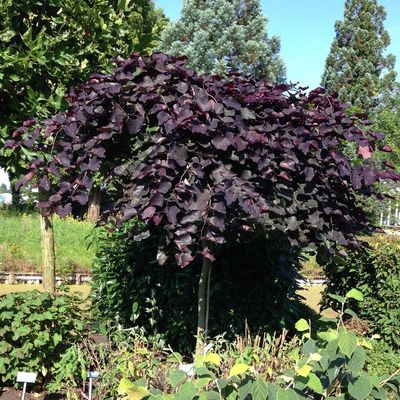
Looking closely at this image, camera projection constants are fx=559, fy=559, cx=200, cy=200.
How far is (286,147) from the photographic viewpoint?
131 inches

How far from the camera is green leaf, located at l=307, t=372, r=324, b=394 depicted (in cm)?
221

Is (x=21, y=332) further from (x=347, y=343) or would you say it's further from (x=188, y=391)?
(x=347, y=343)

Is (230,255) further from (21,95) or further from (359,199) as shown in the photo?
(21,95)

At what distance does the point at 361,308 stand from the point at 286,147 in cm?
317

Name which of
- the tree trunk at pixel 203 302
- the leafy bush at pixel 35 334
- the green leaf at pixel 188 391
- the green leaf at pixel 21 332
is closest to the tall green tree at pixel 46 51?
the leafy bush at pixel 35 334

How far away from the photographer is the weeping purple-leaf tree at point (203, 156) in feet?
10.1

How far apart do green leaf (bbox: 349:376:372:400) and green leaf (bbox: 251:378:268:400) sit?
351 millimetres

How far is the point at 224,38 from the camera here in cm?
1969

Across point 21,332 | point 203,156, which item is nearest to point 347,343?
point 203,156

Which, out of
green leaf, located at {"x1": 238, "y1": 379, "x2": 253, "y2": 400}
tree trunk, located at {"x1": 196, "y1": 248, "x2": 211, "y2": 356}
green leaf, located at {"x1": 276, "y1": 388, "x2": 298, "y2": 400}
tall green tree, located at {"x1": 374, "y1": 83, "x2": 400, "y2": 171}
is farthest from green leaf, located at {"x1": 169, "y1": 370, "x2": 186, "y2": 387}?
tall green tree, located at {"x1": 374, "y1": 83, "x2": 400, "y2": 171}

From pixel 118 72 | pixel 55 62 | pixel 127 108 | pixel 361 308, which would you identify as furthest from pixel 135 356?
pixel 361 308

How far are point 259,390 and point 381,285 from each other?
12.9 ft

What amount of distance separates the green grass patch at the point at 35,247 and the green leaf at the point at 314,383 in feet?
33.1

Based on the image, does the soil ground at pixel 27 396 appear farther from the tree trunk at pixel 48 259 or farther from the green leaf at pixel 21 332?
the tree trunk at pixel 48 259
